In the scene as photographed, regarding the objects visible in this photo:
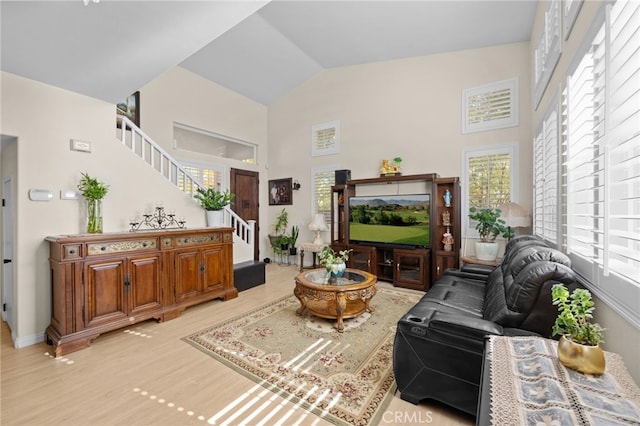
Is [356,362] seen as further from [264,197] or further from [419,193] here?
[264,197]

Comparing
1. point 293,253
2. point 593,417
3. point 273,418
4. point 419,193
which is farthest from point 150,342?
point 419,193

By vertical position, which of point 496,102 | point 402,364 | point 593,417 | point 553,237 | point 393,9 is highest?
point 393,9

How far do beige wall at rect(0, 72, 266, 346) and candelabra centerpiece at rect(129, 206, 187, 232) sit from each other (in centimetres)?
12

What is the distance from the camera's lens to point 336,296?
114 inches

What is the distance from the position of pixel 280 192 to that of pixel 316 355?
15.7 feet

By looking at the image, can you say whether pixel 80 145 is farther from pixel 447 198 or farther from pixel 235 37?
pixel 447 198

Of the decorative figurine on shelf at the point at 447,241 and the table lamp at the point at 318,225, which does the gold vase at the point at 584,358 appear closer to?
the decorative figurine on shelf at the point at 447,241

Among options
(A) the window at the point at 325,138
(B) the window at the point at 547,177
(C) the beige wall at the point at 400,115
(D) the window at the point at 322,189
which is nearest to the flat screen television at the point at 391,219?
(C) the beige wall at the point at 400,115

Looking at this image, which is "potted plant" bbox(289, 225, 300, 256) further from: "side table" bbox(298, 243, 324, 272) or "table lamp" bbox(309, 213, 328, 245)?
"table lamp" bbox(309, 213, 328, 245)

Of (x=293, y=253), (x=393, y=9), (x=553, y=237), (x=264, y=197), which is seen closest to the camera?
(x=553, y=237)

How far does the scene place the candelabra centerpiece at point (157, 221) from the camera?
11.2ft

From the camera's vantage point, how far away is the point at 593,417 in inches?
31.1

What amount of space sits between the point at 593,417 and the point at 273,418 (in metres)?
1.61

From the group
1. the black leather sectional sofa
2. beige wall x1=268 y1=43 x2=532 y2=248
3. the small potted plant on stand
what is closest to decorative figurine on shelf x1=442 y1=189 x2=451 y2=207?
beige wall x1=268 y1=43 x2=532 y2=248
